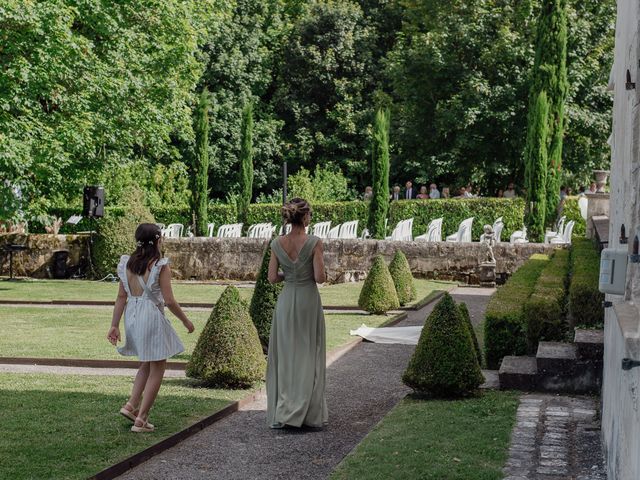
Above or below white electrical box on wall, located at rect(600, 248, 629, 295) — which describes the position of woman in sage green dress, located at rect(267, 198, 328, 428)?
below

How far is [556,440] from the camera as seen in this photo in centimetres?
689

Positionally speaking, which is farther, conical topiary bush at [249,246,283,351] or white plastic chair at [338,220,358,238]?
white plastic chair at [338,220,358,238]

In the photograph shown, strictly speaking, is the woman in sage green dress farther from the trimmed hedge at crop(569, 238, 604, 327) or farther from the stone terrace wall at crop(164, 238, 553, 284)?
the stone terrace wall at crop(164, 238, 553, 284)

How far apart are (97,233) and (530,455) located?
19.6 meters

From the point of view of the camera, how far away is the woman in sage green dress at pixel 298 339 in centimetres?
779

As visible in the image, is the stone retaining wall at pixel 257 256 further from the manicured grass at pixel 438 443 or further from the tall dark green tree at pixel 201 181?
the manicured grass at pixel 438 443

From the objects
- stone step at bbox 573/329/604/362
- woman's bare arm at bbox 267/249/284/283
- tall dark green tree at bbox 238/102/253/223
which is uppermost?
tall dark green tree at bbox 238/102/253/223

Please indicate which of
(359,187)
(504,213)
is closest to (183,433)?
(504,213)

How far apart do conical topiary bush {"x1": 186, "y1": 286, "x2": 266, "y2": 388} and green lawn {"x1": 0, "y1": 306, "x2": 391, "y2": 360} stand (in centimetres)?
214

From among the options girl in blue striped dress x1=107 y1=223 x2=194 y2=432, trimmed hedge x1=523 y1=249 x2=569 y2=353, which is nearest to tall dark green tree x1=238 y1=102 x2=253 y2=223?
trimmed hedge x1=523 y1=249 x2=569 y2=353

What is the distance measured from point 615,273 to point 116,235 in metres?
20.7

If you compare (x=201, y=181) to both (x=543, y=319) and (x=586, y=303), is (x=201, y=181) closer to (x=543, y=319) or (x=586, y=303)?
(x=543, y=319)

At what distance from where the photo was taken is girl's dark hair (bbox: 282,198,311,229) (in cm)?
771

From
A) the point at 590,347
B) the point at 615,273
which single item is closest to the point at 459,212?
the point at 590,347
